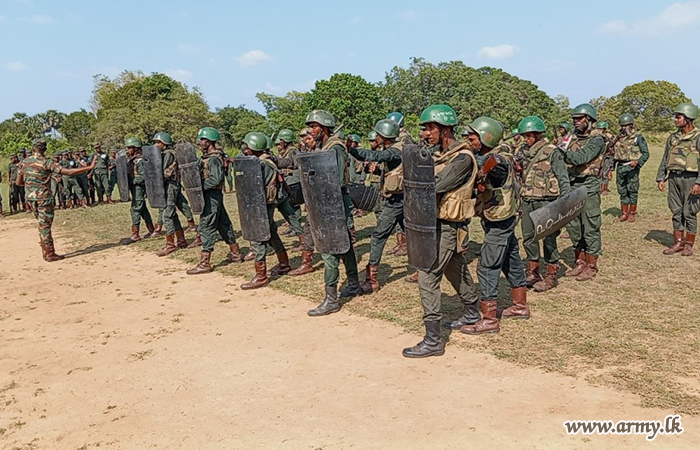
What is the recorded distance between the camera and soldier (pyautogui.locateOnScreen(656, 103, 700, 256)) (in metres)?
7.67

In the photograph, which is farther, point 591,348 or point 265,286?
point 265,286

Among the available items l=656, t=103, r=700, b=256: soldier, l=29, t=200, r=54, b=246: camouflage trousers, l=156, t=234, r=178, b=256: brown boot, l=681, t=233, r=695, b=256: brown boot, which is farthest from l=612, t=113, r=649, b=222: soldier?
l=29, t=200, r=54, b=246: camouflage trousers

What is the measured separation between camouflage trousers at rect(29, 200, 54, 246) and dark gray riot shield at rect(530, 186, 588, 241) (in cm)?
801

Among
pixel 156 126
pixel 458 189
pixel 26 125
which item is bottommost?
pixel 458 189

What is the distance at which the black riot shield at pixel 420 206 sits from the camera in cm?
439

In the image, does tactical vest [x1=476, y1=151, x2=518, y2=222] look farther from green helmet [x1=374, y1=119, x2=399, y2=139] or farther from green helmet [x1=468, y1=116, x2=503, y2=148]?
green helmet [x1=374, y1=119, x2=399, y2=139]

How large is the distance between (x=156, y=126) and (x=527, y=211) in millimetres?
34745

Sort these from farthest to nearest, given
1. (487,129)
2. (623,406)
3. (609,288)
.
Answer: (609,288)
(487,129)
(623,406)

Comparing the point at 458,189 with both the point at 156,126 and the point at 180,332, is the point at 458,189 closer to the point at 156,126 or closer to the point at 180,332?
the point at 180,332

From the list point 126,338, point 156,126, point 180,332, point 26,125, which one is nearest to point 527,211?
point 180,332

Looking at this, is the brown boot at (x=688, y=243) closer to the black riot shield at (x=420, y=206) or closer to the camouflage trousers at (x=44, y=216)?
the black riot shield at (x=420, y=206)

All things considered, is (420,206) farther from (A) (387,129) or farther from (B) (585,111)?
(B) (585,111)

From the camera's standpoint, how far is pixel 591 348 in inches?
184

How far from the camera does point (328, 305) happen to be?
5973 mm
